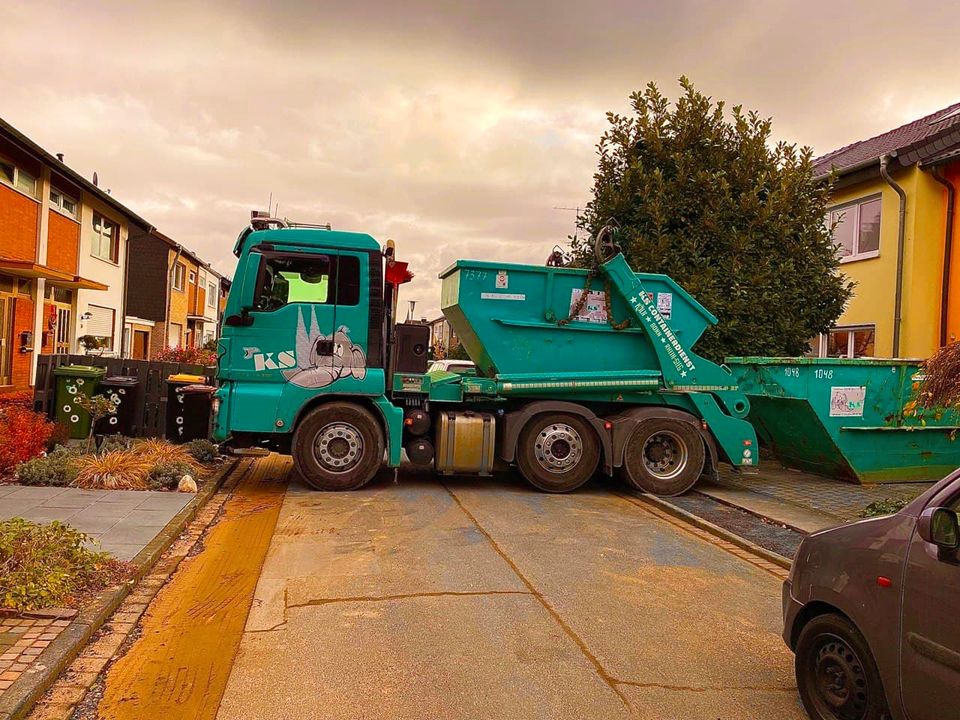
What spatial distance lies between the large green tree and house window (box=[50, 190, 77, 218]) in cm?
1475

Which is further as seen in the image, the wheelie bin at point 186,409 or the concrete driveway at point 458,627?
the wheelie bin at point 186,409

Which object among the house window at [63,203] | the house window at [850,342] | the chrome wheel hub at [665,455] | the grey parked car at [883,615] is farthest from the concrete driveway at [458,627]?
the house window at [63,203]

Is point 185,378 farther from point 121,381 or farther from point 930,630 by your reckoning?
point 930,630

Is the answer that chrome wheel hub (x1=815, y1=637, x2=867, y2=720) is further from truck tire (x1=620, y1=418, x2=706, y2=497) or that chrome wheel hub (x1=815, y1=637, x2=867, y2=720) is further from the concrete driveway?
truck tire (x1=620, y1=418, x2=706, y2=497)

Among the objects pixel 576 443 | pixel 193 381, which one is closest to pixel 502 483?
Result: pixel 576 443

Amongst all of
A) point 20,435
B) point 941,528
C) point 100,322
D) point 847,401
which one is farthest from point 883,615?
point 100,322

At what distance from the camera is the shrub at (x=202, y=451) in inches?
421

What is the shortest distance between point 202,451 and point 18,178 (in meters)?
11.2

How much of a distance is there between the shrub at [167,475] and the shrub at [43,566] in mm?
3261

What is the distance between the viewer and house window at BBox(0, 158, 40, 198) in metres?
17.2

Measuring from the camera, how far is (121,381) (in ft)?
36.1

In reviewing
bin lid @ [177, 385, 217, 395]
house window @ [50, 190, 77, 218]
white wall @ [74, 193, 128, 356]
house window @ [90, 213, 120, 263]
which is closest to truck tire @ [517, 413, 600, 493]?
bin lid @ [177, 385, 217, 395]

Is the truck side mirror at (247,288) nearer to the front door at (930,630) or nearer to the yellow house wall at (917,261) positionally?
the front door at (930,630)

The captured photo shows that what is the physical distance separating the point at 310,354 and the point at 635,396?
4.17m
